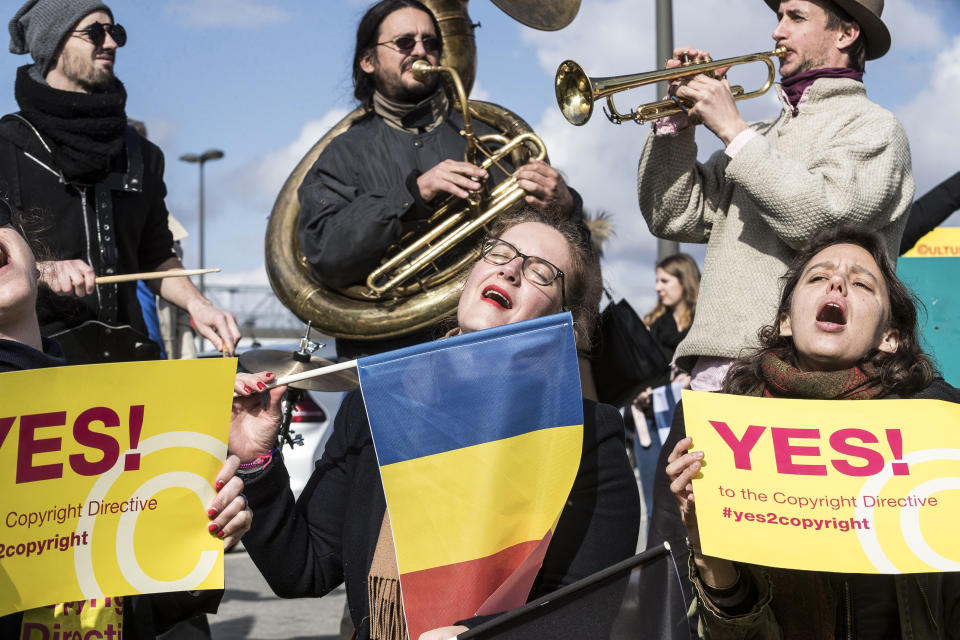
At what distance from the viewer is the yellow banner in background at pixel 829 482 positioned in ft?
7.02

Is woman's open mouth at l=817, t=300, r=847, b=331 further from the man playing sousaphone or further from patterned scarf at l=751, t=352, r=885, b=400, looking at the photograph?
the man playing sousaphone

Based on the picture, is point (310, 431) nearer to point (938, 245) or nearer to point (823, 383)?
point (938, 245)

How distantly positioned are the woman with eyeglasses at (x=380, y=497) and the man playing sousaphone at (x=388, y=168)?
0.84 metres

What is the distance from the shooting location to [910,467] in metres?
2.22

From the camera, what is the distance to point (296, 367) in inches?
117

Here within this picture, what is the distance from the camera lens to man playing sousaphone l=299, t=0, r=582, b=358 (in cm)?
360

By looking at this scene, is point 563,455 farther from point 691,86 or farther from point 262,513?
point 691,86

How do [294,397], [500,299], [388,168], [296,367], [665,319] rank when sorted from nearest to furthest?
[500,299] < [296,367] < [388,168] < [294,397] < [665,319]

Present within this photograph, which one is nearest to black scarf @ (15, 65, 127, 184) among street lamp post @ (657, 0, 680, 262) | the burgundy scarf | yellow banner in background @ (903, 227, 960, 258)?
the burgundy scarf

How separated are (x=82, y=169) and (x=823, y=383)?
2442 mm

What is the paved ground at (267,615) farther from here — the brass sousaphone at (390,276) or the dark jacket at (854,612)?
the dark jacket at (854,612)

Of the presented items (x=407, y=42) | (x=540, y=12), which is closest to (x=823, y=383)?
(x=407, y=42)

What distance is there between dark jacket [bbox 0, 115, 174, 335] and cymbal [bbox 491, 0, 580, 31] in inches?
57.2

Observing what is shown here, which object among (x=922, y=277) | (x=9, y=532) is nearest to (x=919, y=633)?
(x=9, y=532)
